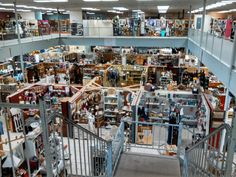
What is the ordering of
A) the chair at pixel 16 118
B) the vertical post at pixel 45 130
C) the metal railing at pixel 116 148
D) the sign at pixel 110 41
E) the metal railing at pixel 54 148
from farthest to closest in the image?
the sign at pixel 110 41 < the chair at pixel 16 118 < the metal railing at pixel 116 148 < the metal railing at pixel 54 148 < the vertical post at pixel 45 130

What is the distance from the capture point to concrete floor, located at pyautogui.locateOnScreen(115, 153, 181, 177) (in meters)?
5.29

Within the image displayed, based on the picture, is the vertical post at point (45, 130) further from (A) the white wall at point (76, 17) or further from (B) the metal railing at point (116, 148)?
(A) the white wall at point (76, 17)

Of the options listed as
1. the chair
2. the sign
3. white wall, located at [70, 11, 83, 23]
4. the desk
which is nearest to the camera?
the desk

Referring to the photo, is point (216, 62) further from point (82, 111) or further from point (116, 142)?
point (82, 111)

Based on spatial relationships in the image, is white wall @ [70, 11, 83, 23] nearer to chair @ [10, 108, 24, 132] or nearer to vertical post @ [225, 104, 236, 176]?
chair @ [10, 108, 24, 132]

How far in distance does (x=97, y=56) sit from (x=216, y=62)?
1441cm

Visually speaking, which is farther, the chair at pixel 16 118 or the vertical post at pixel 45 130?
the chair at pixel 16 118

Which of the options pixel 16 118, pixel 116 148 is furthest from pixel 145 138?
pixel 16 118

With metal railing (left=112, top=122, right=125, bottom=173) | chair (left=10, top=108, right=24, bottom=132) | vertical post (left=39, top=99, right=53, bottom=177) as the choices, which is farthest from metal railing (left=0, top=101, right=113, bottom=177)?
chair (left=10, top=108, right=24, bottom=132)

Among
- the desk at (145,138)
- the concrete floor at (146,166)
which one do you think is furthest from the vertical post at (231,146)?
the desk at (145,138)

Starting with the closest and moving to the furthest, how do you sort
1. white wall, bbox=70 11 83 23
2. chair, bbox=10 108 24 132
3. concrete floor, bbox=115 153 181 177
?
concrete floor, bbox=115 153 181 177
chair, bbox=10 108 24 132
white wall, bbox=70 11 83 23

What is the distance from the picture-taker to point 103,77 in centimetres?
1463

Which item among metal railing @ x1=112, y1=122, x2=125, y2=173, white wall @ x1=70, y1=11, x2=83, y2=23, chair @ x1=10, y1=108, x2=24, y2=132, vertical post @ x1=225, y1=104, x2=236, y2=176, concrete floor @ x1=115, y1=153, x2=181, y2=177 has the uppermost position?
white wall @ x1=70, y1=11, x2=83, y2=23

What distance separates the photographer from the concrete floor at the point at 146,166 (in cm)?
529
